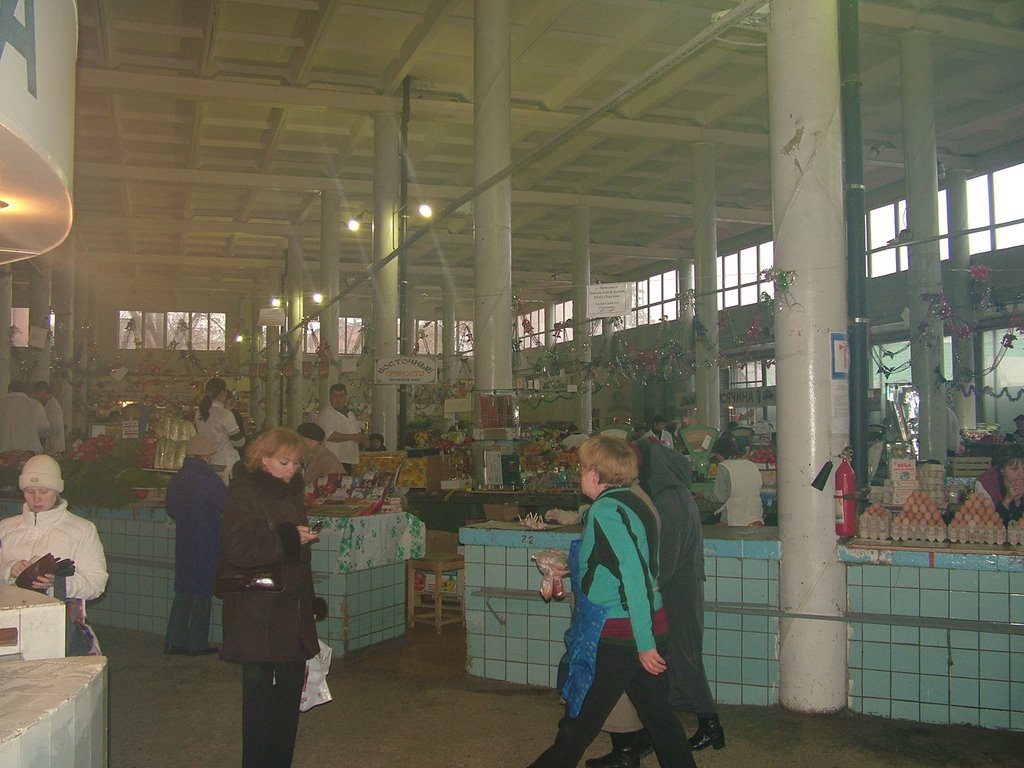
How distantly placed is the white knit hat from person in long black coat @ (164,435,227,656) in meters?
2.83

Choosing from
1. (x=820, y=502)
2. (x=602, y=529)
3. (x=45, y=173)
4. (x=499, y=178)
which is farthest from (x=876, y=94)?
(x=45, y=173)

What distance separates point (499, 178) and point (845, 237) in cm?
400

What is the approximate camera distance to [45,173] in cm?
210

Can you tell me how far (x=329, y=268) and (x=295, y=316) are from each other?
5536 millimetres

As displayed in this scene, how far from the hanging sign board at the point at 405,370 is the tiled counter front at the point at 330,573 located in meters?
5.81

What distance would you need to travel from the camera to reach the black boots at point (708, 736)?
466 cm

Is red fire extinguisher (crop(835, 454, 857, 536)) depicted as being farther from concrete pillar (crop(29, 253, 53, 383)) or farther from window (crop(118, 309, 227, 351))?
window (crop(118, 309, 227, 351))

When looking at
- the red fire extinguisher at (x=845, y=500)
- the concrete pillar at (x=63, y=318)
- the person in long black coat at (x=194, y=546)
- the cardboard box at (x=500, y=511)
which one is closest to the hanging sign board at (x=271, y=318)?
the concrete pillar at (x=63, y=318)

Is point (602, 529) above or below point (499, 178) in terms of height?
below

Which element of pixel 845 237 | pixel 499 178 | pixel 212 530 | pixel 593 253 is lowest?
pixel 212 530

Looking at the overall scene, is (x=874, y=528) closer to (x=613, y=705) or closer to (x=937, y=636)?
(x=937, y=636)

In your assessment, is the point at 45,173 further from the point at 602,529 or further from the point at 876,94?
the point at 876,94

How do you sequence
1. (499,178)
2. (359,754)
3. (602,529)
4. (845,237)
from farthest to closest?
(499,178), (845,237), (359,754), (602,529)

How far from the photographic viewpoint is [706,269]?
19156mm
